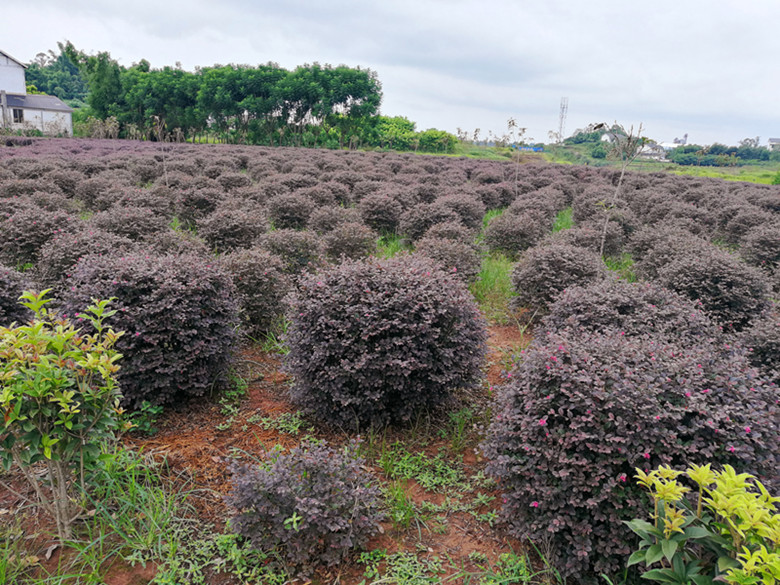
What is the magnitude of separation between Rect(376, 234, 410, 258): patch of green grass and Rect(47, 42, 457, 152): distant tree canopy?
4136cm

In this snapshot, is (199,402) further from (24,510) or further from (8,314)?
(8,314)

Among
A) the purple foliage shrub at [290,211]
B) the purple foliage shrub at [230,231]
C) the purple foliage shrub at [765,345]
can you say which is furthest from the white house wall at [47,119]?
the purple foliage shrub at [765,345]

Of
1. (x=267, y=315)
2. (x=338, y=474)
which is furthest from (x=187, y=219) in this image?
(x=338, y=474)

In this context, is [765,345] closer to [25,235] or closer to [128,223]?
[128,223]

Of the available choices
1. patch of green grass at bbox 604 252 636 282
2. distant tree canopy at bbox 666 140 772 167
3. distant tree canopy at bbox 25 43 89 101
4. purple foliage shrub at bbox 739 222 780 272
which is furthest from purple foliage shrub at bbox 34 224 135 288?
distant tree canopy at bbox 25 43 89 101

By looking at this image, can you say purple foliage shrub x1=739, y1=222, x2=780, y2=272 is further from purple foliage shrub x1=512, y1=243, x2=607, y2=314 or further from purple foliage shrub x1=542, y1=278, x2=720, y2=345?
purple foliage shrub x1=542, y1=278, x2=720, y2=345

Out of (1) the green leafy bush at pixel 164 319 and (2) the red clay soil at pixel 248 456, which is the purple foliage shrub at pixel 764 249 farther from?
(1) the green leafy bush at pixel 164 319

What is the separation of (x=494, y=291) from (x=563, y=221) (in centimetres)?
708

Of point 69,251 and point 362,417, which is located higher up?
point 69,251

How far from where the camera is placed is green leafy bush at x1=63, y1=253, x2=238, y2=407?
337 centimetres

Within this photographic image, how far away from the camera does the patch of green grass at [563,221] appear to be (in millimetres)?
12016

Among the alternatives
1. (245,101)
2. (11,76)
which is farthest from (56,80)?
(245,101)

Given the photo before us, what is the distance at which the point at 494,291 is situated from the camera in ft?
23.0

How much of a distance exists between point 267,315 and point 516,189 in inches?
454
